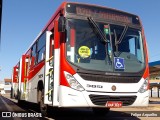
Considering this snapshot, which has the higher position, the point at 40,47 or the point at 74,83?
the point at 40,47

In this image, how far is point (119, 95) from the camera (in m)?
8.30

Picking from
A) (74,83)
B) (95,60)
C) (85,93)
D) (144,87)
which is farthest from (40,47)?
(144,87)

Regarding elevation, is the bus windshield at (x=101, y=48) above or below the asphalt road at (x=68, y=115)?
above

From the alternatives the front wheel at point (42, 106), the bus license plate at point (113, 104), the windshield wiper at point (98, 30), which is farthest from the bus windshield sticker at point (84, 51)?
the front wheel at point (42, 106)

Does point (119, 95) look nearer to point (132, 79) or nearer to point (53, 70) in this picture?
point (132, 79)

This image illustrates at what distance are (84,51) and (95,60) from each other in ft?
1.32

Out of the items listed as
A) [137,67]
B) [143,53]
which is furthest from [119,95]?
[143,53]

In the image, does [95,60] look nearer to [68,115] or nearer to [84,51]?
[84,51]

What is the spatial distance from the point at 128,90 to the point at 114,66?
0.81 meters

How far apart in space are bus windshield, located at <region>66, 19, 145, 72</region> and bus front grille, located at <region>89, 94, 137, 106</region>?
77 cm

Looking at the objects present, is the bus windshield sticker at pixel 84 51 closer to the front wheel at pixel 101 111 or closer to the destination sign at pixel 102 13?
the destination sign at pixel 102 13

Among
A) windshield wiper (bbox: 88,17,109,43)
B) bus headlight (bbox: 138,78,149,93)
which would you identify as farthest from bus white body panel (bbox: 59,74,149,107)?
windshield wiper (bbox: 88,17,109,43)

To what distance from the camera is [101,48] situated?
27.8 feet

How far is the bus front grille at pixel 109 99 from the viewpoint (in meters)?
7.95
